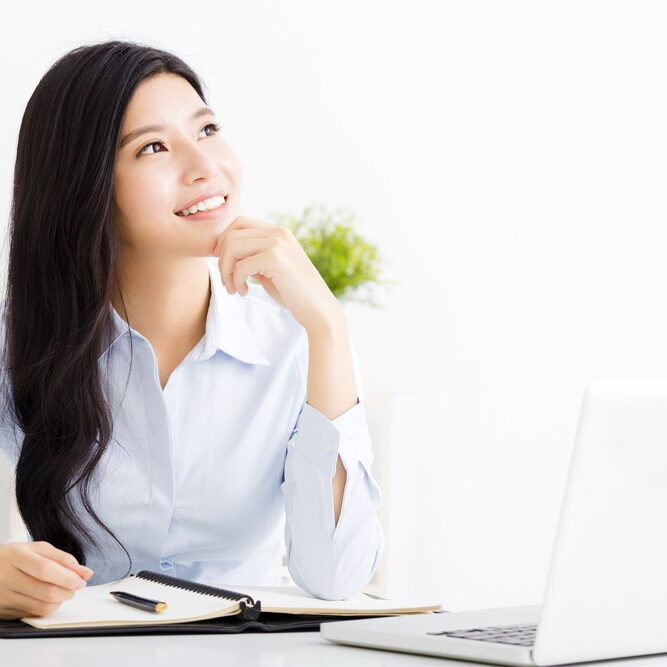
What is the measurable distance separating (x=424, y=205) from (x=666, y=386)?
2659 millimetres

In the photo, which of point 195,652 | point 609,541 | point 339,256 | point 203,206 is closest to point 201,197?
point 203,206

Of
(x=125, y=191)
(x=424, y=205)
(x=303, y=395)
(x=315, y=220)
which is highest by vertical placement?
(x=424, y=205)

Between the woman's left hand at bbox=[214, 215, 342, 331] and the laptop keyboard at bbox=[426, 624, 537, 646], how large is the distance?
55cm

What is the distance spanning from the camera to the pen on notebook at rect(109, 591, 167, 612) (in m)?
0.99

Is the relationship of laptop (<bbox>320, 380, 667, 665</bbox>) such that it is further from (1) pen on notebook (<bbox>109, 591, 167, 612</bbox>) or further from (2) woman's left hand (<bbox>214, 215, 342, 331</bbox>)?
(2) woman's left hand (<bbox>214, 215, 342, 331</bbox>)

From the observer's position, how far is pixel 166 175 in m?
1.43

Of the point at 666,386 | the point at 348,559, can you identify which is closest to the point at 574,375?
the point at 348,559

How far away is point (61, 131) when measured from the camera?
1.43 metres

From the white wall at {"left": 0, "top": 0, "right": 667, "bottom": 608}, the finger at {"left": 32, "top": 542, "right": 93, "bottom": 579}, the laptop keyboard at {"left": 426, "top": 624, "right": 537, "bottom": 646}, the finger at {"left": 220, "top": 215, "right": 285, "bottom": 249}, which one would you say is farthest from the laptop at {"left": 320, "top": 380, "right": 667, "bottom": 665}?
the white wall at {"left": 0, "top": 0, "right": 667, "bottom": 608}

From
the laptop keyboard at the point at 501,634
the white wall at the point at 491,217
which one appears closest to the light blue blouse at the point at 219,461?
the laptop keyboard at the point at 501,634

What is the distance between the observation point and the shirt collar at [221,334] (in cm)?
149

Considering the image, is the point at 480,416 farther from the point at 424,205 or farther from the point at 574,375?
the point at 424,205

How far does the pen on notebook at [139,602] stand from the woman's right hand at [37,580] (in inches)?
2.5

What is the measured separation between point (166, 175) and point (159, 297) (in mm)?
201
